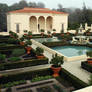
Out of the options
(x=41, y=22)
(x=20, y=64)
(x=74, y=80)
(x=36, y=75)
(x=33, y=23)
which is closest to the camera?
(x=74, y=80)

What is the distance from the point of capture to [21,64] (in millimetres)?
12094

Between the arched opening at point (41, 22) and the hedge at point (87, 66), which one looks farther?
the arched opening at point (41, 22)

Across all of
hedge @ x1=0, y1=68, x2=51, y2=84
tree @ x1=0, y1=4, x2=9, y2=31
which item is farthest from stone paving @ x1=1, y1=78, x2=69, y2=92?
tree @ x1=0, y1=4, x2=9, y2=31

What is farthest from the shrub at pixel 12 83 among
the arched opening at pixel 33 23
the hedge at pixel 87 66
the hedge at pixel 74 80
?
the arched opening at pixel 33 23

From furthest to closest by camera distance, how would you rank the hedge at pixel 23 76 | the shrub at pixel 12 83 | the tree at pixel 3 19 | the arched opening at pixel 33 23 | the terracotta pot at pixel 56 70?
the tree at pixel 3 19 < the arched opening at pixel 33 23 < the terracotta pot at pixel 56 70 < the hedge at pixel 23 76 < the shrub at pixel 12 83

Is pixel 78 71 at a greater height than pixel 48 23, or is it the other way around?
pixel 48 23

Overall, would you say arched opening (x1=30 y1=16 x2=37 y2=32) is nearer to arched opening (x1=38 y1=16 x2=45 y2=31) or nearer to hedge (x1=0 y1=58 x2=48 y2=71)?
arched opening (x1=38 y1=16 x2=45 y2=31)

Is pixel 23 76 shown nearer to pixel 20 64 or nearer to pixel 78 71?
pixel 20 64

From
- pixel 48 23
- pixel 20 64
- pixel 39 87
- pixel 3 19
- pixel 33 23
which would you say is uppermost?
pixel 3 19

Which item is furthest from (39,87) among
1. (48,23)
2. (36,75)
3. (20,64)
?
(48,23)

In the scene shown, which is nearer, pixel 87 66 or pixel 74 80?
pixel 74 80

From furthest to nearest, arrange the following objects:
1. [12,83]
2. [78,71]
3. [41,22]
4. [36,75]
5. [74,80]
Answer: [41,22] < [78,71] < [36,75] < [12,83] < [74,80]

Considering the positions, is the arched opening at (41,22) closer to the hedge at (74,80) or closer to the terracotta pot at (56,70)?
the terracotta pot at (56,70)

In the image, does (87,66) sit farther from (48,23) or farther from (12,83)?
(48,23)
